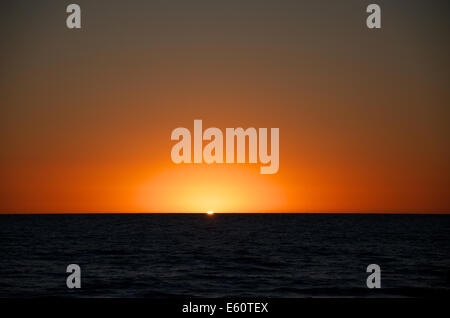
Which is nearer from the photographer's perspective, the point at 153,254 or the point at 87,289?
the point at 87,289

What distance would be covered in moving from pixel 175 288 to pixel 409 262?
82.8 feet

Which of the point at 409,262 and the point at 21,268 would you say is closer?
the point at 21,268

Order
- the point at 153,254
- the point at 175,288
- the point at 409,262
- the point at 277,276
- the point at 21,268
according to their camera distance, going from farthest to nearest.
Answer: the point at 153,254 < the point at 409,262 < the point at 21,268 < the point at 277,276 < the point at 175,288

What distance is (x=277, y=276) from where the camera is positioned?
35000mm

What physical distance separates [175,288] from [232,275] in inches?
265

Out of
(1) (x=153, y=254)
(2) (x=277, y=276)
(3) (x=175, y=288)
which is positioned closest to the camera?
(3) (x=175, y=288)

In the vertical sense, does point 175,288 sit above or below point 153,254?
below
